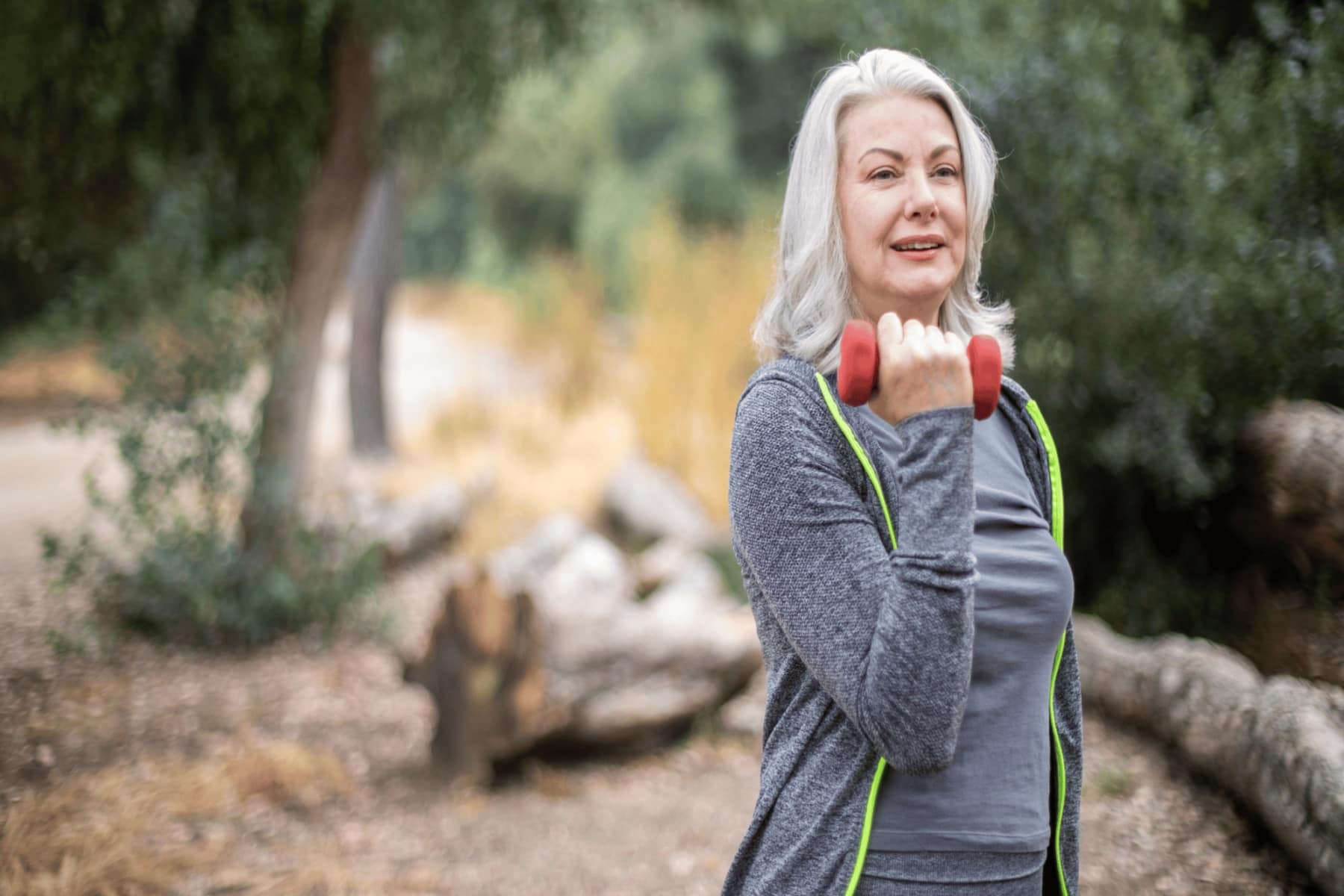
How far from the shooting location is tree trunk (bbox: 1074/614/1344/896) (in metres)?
2.56

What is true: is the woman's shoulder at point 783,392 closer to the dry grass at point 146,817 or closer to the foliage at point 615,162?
the dry grass at point 146,817

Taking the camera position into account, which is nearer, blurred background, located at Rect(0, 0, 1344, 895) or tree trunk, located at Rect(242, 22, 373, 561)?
blurred background, located at Rect(0, 0, 1344, 895)

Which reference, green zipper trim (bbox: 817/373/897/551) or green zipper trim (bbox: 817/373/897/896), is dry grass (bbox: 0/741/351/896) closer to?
green zipper trim (bbox: 817/373/897/896)

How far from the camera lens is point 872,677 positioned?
1.26 metres

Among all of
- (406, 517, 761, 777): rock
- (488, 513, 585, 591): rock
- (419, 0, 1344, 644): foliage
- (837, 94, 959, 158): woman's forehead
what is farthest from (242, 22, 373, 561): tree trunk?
(837, 94, 959, 158): woman's forehead

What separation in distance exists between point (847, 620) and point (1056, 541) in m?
0.40

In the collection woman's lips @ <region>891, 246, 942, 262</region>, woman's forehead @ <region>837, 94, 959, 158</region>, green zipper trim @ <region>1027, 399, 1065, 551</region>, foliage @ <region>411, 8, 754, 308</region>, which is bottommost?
green zipper trim @ <region>1027, 399, 1065, 551</region>

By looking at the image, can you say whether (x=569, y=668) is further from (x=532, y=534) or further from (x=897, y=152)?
(x=897, y=152)

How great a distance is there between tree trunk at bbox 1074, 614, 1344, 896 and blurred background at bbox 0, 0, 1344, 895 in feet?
0.18

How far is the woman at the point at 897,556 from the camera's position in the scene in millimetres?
1271

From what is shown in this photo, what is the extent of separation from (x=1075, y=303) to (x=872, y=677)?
4086 millimetres

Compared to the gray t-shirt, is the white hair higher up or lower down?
higher up

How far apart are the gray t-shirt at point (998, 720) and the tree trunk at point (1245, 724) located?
4.82 feet

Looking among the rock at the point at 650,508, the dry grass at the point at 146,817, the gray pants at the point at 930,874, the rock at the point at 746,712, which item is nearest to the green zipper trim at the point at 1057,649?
the gray pants at the point at 930,874
